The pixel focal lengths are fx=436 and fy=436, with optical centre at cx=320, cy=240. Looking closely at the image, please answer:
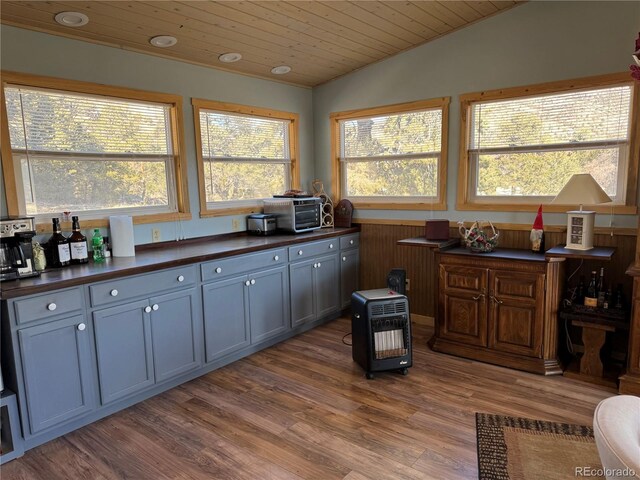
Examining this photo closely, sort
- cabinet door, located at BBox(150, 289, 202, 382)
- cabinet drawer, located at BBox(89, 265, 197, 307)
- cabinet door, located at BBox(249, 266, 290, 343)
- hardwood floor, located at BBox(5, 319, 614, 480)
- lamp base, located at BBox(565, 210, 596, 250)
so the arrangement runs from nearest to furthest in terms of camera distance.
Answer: hardwood floor, located at BBox(5, 319, 614, 480), cabinet drawer, located at BBox(89, 265, 197, 307), cabinet door, located at BBox(150, 289, 202, 382), lamp base, located at BBox(565, 210, 596, 250), cabinet door, located at BBox(249, 266, 290, 343)

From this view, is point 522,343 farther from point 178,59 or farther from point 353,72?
point 178,59

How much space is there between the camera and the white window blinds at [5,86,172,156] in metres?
2.74

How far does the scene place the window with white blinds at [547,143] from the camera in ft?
10.3

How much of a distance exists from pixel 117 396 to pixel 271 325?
4.32 ft

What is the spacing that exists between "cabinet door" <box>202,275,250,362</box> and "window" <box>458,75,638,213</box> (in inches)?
82.2

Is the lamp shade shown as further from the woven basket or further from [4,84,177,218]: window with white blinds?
[4,84,177,218]: window with white blinds

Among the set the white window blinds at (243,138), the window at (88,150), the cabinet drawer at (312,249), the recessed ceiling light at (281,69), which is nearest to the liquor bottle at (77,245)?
the window at (88,150)

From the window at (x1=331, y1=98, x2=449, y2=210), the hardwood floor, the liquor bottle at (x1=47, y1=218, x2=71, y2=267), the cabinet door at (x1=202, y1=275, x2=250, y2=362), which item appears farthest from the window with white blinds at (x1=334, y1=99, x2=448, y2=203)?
the liquor bottle at (x1=47, y1=218, x2=71, y2=267)

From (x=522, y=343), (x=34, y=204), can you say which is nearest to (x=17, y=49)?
(x=34, y=204)

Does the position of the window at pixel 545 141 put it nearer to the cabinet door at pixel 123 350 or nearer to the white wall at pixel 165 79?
the white wall at pixel 165 79

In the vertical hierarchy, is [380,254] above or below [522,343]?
above

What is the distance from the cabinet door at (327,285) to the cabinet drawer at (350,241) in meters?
0.16

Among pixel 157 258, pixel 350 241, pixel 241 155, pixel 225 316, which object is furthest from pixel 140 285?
pixel 350 241

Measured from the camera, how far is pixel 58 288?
2.33 metres
